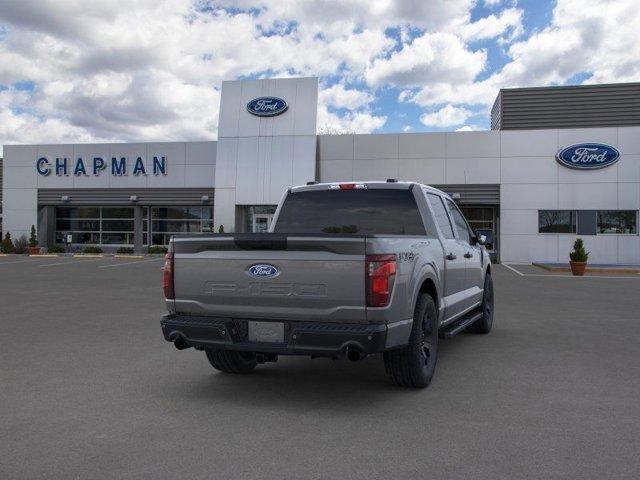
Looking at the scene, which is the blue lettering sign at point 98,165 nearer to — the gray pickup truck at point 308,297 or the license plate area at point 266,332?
the gray pickup truck at point 308,297

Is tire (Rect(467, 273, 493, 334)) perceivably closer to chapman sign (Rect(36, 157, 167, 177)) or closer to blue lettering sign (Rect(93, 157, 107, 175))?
chapman sign (Rect(36, 157, 167, 177))

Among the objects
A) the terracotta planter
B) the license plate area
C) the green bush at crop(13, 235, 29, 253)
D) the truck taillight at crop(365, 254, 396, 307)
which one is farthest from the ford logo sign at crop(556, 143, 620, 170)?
the green bush at crop(13, 235, 29, 253)

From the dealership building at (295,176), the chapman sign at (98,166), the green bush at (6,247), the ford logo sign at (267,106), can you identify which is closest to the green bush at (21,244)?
the green bush at (6,247)

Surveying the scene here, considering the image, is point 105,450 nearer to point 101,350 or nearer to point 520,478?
point 520,478

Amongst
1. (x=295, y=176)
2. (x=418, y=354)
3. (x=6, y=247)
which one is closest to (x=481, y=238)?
(x=418, y=354)

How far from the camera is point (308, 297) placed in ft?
15.0

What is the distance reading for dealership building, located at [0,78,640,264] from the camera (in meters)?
25.6

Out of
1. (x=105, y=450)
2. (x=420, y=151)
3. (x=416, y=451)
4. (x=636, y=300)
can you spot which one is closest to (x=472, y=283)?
(x=416, y=451)

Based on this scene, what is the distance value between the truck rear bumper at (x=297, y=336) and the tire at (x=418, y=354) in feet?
0.78

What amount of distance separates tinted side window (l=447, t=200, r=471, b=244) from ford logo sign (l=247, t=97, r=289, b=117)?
21603 millimetres

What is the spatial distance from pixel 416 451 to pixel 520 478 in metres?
0.68

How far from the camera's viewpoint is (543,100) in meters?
38.9

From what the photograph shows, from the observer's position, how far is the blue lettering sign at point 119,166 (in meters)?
31.3

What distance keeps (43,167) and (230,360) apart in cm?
3098
